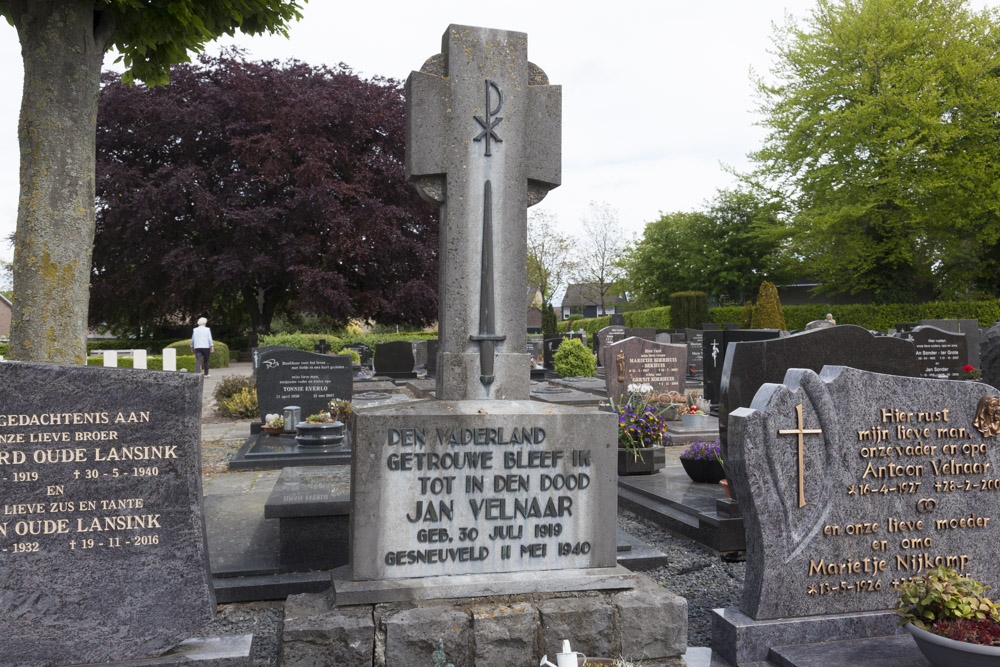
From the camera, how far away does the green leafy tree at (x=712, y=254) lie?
39.7m

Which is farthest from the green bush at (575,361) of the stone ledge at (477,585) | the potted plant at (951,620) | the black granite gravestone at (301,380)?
the potted plant at (951,620)

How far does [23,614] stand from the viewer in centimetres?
284

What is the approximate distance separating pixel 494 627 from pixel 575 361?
1517 centimetres

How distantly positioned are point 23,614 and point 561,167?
3356 millimetres

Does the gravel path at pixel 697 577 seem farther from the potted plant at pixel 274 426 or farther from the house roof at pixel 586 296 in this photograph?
the house roof at pixel 586 296

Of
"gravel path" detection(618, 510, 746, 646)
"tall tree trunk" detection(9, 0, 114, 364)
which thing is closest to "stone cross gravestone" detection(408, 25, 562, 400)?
"gravel path" detection(618, 510, 746, 646)

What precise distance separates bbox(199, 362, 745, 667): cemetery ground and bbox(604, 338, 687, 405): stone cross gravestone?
5387 mm

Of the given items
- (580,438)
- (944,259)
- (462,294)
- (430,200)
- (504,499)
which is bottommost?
(504,499)

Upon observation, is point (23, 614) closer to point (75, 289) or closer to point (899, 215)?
point (75, 289)

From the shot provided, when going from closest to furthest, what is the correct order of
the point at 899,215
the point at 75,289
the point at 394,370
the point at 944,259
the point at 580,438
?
1. the point at 580,438
2. the point at 75,289
3. the point at 394,370
4. the point at 899,215
5. the point at 944,259

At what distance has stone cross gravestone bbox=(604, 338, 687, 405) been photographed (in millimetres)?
12086

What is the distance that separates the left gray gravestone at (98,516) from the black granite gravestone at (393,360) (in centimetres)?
1623

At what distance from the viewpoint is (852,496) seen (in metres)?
3.67

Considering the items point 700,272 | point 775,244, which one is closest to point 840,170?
point 775,244
